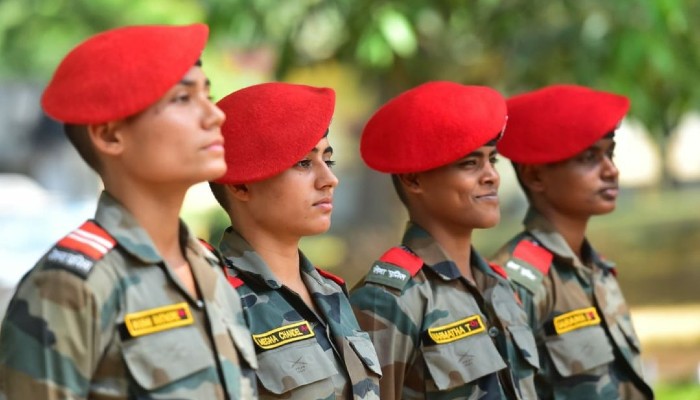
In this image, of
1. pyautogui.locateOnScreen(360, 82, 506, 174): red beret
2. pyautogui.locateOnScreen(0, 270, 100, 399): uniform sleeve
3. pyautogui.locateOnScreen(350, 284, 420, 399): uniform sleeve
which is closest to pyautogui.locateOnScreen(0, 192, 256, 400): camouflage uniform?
pyautogui.locateOnScreen(0, 270, 100, 399): uniform sleeve

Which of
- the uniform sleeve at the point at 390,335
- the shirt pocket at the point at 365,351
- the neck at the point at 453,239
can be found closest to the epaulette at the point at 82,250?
the shirt pocket at the point at 365,351

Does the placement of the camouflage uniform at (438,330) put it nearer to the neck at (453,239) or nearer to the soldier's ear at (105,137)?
the neck at (453,239)

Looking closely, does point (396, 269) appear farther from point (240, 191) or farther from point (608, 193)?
point (608, 193)

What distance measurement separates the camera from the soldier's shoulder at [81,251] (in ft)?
9.80

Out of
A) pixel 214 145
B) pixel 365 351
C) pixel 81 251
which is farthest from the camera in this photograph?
pixel 365 351

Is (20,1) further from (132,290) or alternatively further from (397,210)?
(132,290)

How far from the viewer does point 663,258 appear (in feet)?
60.3

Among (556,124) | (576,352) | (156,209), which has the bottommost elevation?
(576,352)

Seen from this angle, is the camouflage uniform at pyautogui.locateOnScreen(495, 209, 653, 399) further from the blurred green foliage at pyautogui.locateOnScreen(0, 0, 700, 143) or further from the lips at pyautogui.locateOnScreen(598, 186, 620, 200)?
the blurred green foliage at pyautogui.locateOnScreen(0, 0, 700, 143)

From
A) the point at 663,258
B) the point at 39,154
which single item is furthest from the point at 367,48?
the point at 39,154

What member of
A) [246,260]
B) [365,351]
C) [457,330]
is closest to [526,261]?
[457,330]

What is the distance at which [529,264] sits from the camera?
499 centimetres

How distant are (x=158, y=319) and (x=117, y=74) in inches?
23.7

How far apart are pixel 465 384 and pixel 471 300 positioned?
337 mm
